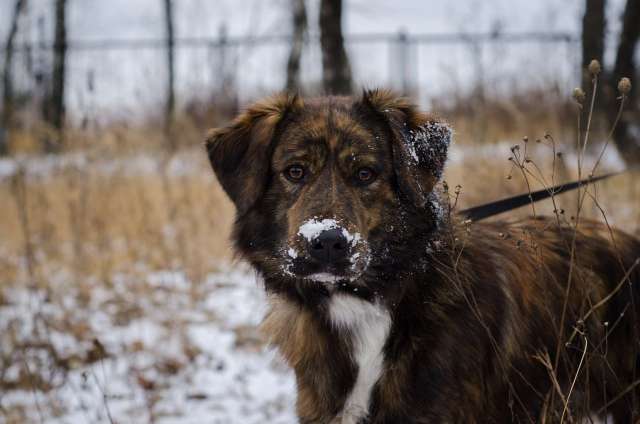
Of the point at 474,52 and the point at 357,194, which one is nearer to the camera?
the point at 357,194

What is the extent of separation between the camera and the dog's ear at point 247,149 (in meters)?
3.02

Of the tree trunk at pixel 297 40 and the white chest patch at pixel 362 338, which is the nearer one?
the white chest patch at pixel 362 338

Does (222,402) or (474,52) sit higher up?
(474,52)

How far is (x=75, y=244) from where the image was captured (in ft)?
20.5

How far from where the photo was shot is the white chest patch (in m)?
2.67

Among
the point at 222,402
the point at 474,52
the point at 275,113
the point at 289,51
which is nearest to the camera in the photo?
the point at 275,113

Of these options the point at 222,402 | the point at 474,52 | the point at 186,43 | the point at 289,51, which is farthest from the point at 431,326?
the point at 186,43

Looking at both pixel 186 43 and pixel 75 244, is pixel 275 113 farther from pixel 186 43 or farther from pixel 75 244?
pixel 186 43

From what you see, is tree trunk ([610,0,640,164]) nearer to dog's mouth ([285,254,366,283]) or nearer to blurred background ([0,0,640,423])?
blurred background ([0,0,640,423])

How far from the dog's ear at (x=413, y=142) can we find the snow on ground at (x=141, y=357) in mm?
1211

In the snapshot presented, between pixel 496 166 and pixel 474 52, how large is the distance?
76.0 inches

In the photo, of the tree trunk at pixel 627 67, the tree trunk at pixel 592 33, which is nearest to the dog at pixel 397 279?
the tree trunk at pixel 592 33

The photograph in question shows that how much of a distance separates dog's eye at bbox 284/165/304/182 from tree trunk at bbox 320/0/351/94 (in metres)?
4.43

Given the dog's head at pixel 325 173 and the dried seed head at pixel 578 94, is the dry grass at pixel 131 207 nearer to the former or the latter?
the dog's head at pixel 325 173
